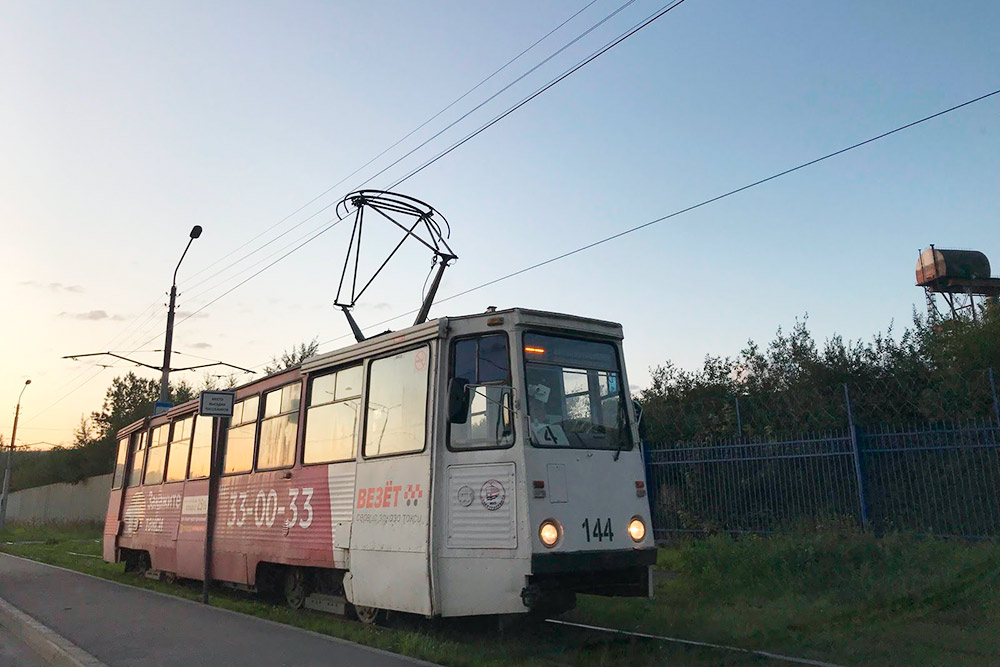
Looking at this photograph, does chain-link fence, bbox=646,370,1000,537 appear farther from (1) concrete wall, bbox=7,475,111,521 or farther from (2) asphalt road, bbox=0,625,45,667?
(1) concrete wall, bbox=7,475,111,521

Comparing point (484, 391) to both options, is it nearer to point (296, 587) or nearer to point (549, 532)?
point (549, 532)

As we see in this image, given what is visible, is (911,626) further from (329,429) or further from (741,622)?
(329,429)

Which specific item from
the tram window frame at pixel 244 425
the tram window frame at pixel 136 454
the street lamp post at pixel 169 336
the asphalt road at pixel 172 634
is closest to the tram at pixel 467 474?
the asphalt road at pixel 172 634

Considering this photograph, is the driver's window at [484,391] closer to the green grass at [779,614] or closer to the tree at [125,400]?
the green grass at [779,614]

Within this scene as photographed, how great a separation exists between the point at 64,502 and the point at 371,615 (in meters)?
44.9

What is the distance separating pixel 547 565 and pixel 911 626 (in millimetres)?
3935

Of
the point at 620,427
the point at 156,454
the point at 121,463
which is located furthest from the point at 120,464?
the point at 620,427

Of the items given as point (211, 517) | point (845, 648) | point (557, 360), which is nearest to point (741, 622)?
point (845, 648)

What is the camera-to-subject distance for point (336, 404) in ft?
30.4

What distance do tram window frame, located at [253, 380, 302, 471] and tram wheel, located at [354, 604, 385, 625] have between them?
2054 millimetres

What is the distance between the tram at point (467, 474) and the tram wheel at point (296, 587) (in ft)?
0.14

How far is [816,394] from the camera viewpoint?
16516mm

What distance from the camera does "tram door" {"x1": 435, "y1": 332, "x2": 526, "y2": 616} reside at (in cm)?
700

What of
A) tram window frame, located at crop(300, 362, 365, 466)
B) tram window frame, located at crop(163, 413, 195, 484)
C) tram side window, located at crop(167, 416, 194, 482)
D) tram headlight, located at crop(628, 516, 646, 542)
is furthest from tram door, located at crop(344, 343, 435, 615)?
tram side window, located at crop(167, 416, 194, 482)
